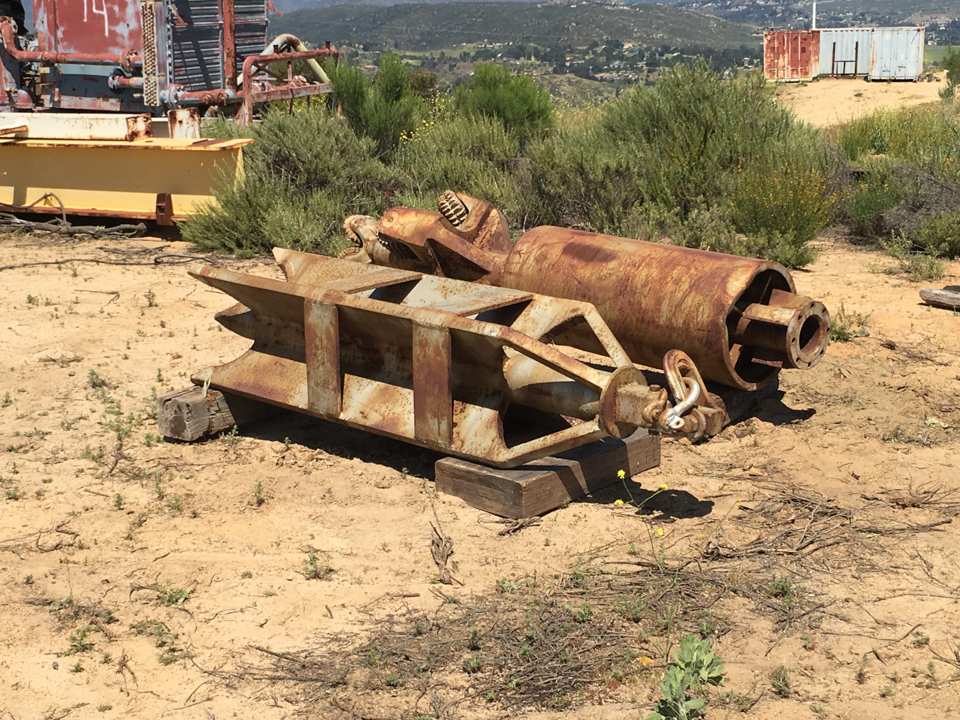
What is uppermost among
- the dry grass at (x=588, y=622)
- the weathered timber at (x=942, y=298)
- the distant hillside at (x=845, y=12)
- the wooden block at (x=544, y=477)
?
the distant hillside at (x=845, y=12)

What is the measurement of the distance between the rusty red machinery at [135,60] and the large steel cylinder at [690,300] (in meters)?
9.17

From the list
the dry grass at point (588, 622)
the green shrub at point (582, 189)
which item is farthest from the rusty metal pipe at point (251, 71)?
the dry grass at point (588, 622)

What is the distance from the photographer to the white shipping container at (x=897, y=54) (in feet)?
114

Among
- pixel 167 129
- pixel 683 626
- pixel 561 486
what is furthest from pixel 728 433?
pixel 167 129

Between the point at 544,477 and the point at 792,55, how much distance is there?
1393 inches

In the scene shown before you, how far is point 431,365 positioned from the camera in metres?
4.91

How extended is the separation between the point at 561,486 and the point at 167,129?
700 cm

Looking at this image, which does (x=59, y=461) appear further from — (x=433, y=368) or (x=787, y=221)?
(x=787, y=221)

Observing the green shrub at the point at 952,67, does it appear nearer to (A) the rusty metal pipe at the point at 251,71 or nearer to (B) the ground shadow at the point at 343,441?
(A) the rusty metal pipe at the point at 251,71

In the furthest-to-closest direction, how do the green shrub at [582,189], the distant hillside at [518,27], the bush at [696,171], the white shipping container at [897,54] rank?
the distant hillside at [518,27] < the white shipping container at [897,54] < the green shrub at [582,189] < the bush at [696,171]

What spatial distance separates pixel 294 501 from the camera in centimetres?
506

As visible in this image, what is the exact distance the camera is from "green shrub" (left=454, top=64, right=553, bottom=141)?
13820 mm

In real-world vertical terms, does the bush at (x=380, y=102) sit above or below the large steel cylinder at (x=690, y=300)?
above

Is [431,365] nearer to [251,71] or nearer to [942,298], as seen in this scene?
[942,298]
